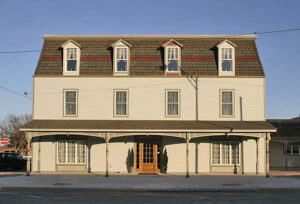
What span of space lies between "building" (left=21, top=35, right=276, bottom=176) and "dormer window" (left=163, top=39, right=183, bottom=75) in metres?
0.07

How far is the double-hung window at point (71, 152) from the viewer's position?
87.5 ft

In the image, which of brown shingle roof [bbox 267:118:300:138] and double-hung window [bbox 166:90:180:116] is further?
brown shingle roof [bbox 267:118:300:138]

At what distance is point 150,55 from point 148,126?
5.48 meters

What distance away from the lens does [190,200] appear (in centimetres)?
1484

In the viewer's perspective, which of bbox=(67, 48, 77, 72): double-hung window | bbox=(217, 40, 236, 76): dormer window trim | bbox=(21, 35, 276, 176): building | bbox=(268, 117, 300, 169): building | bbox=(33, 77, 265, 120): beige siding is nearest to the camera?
bbox=(21, 35, 276, 176): building

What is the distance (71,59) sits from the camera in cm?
2744

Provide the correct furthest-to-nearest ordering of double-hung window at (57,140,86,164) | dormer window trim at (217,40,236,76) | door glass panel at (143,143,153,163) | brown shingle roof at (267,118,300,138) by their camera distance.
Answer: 1. brown shingle roof at (267,118,300,138)
2. dormer window trim at (217,40,236,76)
3. door glass panel at (143,143,153,163)
4. double-hung window at (57,140,86,164)

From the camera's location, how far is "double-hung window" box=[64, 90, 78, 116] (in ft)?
88.0

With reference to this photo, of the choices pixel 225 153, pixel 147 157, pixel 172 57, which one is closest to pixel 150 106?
pixel 147 157

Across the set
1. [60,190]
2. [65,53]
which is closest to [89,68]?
[65,53]

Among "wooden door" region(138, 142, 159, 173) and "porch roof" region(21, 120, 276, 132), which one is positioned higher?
"porch roof" region(21, 120, 276, 132)

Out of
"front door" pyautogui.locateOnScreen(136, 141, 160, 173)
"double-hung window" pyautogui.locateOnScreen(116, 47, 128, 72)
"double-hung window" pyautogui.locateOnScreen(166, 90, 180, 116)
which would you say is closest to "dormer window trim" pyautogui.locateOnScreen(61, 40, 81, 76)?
"double-hung window" pyautogui.locateOnScreen(116, 47, 128, 72)

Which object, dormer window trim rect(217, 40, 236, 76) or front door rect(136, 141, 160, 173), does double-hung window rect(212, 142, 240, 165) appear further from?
dormer window trim rect(217, 40, 236, 76)

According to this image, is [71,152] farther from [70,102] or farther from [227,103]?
[227,103]
